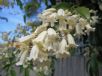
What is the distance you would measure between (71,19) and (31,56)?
0.60 feet

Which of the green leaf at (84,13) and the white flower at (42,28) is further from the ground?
the green leaf at (84,13)

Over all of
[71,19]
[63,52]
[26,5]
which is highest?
[26,5]

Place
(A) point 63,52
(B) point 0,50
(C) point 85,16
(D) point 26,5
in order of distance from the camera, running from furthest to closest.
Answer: (B) point 0,50
(D) point 26,5
(C) point 85,16
(A) point 63,52

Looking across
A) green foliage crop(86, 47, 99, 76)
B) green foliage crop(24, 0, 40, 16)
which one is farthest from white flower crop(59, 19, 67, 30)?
green foliage crop(24, 0, 40, 16)

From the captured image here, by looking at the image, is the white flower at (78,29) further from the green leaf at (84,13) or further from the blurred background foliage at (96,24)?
the blurred background foliage at (96,24)

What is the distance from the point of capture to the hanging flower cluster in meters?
0.96

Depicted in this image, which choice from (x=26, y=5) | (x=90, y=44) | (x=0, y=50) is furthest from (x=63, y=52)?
(x=0, y=50)

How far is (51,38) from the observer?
0.97 m

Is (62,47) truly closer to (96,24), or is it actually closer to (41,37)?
(41,37)

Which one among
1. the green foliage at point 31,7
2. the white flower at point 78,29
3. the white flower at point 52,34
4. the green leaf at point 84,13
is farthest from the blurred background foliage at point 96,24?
the white flower at point 52,34

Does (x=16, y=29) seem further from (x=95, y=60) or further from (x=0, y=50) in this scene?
(x=95, y=60)

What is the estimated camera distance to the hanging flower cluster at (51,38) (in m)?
0.96

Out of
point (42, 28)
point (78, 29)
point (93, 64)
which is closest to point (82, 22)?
point (78, 29)

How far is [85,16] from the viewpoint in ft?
3.69
